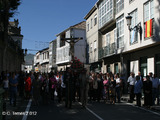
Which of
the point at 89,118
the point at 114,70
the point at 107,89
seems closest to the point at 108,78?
the point at 107,89

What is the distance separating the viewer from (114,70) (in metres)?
26.8

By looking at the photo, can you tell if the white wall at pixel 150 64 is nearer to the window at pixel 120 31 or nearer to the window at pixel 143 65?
the window at pixel 143 65

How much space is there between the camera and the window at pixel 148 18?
1695 cm

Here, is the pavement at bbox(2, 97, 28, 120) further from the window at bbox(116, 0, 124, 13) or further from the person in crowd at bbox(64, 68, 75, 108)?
the window at bbox(116, 0, 124, 13)

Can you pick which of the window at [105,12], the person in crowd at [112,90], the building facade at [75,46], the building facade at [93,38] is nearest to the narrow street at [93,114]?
the person in crowd at [112,90]

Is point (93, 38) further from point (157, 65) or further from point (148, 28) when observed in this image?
point (157, 65)

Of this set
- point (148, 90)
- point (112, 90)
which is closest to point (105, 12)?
point (112, 90)

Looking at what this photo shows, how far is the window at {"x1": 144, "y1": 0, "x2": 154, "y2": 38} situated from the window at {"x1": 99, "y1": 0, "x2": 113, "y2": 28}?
7853 mm

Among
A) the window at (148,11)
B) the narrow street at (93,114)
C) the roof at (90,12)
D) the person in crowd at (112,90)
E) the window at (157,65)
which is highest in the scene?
the roof at (90,12)

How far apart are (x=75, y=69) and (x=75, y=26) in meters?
40.4

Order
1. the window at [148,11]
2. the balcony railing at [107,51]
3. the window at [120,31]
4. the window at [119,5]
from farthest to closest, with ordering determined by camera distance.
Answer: the balcony railing at [107,51], the window at [119,5], the window at [120,31], the window at [148,11]

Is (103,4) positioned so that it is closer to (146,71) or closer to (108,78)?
(146,71)

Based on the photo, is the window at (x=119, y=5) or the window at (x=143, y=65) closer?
the window at (x=143, y=65)

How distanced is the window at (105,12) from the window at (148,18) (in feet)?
25.8
